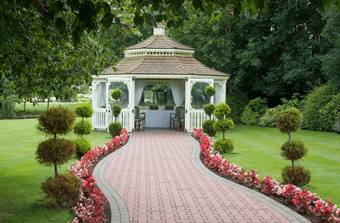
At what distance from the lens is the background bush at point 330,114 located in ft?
65.7

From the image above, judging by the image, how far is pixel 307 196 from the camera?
267 inches

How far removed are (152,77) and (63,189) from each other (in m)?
14.3

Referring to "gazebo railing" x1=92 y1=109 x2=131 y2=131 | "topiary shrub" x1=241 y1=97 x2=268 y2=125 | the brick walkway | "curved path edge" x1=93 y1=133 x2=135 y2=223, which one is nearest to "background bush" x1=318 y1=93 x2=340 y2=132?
"topiary shrub" x1=241 y1=97 x2=268 y2=125

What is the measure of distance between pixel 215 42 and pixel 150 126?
691cm

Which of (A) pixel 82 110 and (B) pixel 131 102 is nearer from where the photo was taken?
(A) pixel 82 110

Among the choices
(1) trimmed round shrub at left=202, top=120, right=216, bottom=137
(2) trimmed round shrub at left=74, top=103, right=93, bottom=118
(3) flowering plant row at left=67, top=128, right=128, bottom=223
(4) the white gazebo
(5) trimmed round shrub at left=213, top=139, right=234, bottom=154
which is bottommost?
(3) flowering plant row at left=67, top=128, right=128, bottom=223

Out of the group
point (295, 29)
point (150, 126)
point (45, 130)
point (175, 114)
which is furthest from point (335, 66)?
point (45, 130)

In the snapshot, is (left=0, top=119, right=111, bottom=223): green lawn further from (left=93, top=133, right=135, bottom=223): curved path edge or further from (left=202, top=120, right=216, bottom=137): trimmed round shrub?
(left=202, top=120, right=216, bottom=137): trimmed round shrub

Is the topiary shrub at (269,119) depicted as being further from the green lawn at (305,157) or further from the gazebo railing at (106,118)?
the gazebo railing at (106,118)

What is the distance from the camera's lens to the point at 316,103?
2119 cm

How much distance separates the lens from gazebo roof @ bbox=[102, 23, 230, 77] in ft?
67.4

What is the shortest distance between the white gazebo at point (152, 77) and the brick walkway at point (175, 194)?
24.9ft

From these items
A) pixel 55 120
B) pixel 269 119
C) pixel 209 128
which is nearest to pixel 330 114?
pixel 269 119

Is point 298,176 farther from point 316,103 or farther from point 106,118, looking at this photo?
point 106,118
